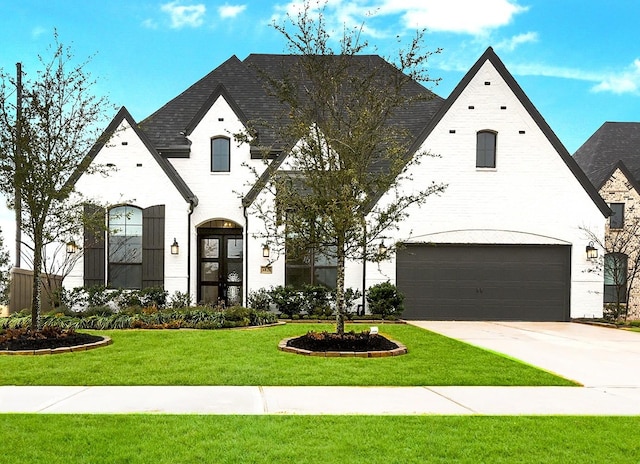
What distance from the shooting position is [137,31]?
13867 mm

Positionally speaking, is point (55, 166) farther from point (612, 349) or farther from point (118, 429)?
point (612, 349)

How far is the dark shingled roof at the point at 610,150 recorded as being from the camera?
22547 millimetres

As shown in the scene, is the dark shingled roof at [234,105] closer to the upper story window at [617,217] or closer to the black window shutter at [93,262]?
the black window shutter at [93,262]

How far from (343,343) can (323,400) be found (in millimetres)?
3705

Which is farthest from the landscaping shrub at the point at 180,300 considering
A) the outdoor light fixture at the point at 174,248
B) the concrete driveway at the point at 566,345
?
the concrete driveway at the point at 566,345

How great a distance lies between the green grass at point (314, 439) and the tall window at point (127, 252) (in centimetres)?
1184

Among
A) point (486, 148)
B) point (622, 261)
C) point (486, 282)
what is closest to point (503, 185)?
point (486, 148)

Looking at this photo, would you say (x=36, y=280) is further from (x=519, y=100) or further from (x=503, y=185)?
(x=519, y=100)

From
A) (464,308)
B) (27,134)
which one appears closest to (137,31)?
(27,134)

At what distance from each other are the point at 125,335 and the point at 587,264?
551 inches

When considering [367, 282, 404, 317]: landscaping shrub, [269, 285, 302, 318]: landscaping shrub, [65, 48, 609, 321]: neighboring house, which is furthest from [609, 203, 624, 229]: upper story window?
[269, 285, 302, 318]: landscaping shrub

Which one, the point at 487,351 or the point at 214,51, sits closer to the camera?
the point at 487,351

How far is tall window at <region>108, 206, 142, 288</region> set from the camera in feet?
55.5

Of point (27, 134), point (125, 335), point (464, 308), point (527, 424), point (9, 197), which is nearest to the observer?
point (527, 424)
